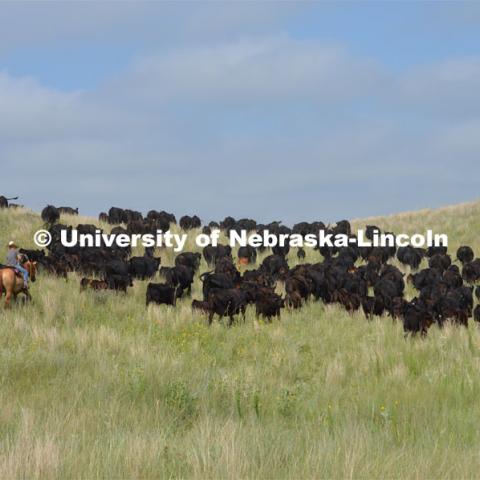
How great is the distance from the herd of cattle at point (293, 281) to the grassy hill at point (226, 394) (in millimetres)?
527

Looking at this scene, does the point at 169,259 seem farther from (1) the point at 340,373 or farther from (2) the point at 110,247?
(1) the point at 340,373

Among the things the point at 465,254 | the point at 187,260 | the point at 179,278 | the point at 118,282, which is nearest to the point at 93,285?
the point at 118,282

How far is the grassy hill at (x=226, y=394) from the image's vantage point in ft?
20.7

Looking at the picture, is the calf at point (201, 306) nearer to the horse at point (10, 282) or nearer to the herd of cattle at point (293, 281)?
the herd of cattle at point (293, 281)

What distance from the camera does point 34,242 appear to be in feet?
91.7

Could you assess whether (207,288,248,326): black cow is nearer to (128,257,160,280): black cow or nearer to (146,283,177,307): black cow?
(146,283,177,307): black cow

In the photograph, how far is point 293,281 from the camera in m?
19.6

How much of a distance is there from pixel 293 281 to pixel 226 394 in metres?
9.59

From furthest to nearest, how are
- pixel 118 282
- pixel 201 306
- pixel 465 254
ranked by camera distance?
pixel 465 254, pixel 118 282, pixel 201 306

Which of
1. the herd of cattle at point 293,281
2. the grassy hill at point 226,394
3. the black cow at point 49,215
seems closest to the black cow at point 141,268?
the herd of cattle at point 293,281

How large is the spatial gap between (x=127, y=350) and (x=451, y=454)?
758 cm

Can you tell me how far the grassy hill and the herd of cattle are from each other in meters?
0.53

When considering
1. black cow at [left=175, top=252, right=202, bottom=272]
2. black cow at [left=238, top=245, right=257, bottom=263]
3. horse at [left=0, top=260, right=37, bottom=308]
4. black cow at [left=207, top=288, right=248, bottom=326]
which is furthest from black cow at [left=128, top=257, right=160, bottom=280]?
black cow at [left=207, top=288, right=248, bottom=326]

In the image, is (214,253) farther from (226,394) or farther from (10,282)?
Answer: (226,394)
